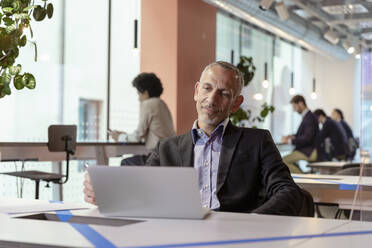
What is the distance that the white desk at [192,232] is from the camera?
1.40 meters

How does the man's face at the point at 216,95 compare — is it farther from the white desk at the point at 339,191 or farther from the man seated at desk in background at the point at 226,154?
the white desk at the point at 339,191

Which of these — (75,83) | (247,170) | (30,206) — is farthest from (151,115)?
(30,206)

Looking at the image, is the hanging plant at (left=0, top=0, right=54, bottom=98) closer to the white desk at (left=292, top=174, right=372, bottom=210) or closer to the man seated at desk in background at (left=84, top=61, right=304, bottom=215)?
the man seated at desk in background at (left=84, top=61, right=304, bottom=215)

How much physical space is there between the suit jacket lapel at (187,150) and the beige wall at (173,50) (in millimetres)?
5324

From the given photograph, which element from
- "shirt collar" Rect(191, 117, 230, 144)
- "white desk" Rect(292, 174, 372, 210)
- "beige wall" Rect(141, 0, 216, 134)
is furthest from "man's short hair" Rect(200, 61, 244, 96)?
"beige wall" Rect(141, 0, 216, 134)

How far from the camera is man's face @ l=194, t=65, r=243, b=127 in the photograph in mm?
2396

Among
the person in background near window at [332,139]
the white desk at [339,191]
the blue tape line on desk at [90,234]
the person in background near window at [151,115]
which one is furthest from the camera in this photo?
the person in background near window at [332,139]

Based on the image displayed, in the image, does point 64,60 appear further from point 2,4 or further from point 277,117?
point 277,117

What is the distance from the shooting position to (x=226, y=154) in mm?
2375

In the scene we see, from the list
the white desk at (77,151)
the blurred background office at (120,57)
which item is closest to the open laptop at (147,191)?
the blurred background office at (120,57)

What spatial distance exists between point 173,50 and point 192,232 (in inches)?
252

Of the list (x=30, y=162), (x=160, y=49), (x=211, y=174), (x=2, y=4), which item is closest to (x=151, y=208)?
(x=211, y=174)

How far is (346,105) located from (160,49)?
8.74 m

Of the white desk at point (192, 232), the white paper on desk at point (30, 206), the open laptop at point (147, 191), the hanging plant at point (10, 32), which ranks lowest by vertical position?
the white paper on desk at point (30, 206)
